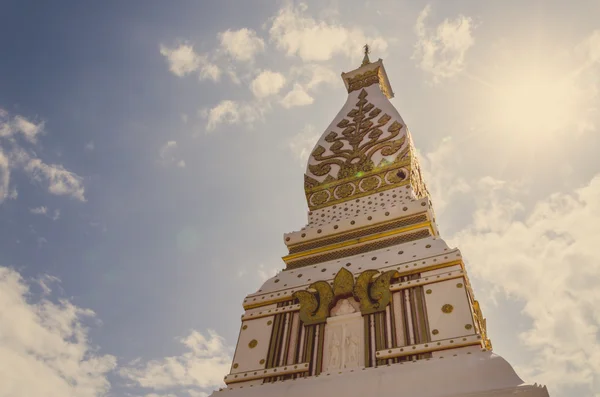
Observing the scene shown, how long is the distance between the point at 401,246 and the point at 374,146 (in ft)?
8.79

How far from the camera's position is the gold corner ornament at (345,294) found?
18.2ft

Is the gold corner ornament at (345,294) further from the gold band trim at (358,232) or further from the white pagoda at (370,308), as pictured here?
the gold band trim at (358,232)

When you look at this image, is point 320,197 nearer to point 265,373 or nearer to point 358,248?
point 358,248

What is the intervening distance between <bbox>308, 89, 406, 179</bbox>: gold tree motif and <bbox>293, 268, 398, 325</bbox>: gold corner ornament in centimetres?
267

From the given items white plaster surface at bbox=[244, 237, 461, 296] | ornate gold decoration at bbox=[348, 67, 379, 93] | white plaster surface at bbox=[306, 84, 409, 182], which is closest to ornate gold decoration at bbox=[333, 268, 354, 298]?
white plaster surface at bbox=[244, 237, 461, 296]

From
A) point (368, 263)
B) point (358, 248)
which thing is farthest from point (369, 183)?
point (368, 263)

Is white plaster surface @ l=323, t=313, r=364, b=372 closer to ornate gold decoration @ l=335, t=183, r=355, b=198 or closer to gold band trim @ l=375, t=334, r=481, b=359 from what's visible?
gold band trim @ l=375, t=334, r=481, b=359

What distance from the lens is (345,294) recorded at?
578 centimetres

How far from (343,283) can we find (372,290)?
1.26ft

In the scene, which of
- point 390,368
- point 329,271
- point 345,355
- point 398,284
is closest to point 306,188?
point 329,271

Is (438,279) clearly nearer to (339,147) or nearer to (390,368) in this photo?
(390,368)

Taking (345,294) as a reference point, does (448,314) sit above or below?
below

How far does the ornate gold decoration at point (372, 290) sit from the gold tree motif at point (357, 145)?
106 inches

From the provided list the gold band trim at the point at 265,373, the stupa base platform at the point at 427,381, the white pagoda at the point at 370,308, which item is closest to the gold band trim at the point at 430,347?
the white pagoda at the point at 370,308
